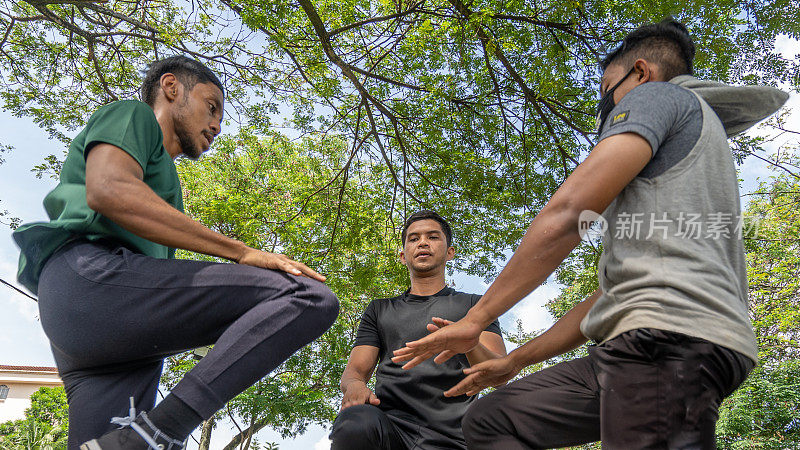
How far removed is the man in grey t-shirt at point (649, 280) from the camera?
1.42 m

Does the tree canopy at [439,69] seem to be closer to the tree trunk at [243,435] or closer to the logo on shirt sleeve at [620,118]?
the logo on shirt sleeve at [620,118]

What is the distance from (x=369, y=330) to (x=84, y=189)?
222 centimetres

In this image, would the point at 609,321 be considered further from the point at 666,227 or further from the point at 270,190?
the point at 270,190

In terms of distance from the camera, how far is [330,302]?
1.62m

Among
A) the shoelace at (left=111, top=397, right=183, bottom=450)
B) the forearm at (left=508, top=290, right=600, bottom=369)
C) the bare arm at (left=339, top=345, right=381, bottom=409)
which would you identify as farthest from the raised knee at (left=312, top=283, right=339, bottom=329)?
the bare arm at (left=339, top=345, right=381, bottom=409)

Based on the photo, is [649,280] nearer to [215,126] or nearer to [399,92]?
[215,126]

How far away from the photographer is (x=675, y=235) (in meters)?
1.51

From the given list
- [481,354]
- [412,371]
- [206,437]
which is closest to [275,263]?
[481,354]

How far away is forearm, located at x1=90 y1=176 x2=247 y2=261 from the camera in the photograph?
160 cm

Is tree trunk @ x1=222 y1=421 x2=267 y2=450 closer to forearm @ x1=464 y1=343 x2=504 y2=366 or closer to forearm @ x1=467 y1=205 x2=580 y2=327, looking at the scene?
forearm @ x1=464 y1=343 x2=504 y2=366

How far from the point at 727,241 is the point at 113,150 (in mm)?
1998

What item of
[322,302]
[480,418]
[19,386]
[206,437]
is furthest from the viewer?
[19,386]

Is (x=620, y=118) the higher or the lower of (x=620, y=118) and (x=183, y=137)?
the lower

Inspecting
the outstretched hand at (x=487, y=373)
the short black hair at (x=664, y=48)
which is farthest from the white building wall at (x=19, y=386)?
the short black hair at (x=664, y=48)
